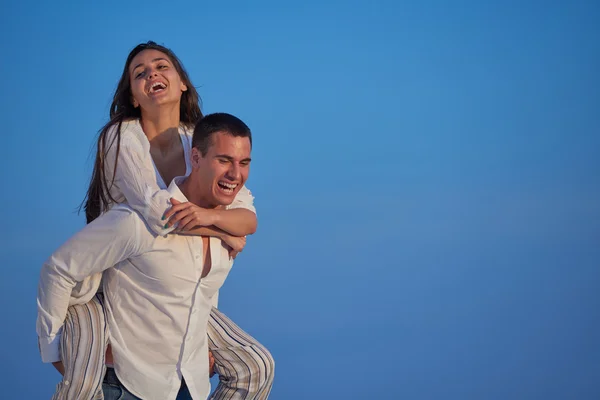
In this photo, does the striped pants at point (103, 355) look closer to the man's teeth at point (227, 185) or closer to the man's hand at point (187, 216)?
the man's hand at point (187, 216)

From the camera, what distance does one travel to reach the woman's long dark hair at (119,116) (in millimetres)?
3092

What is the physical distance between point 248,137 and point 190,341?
0.77 m

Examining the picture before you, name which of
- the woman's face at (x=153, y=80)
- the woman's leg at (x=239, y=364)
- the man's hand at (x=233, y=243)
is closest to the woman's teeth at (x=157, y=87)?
the woman's face at (x=153, y=80)

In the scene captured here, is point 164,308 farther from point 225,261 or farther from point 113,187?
point 113,187

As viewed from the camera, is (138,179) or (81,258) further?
(138,179)

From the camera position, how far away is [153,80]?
3162 mm

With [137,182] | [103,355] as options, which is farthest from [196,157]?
[103,355]

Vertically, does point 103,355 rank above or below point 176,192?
below

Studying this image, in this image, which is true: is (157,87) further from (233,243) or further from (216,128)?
(233,243)

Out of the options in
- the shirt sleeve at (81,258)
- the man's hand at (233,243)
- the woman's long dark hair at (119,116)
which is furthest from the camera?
the woman's long dark hair at (119,116)

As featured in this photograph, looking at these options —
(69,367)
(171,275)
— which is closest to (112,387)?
(69,367)

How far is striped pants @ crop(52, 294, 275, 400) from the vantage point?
2752 mm

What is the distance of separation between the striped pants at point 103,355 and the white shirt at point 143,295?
6 centimetres

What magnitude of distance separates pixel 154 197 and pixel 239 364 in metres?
0.76
